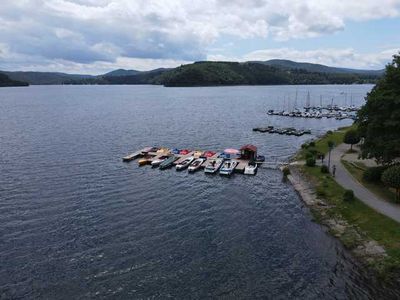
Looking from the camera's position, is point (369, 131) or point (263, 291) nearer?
point (263, 291)

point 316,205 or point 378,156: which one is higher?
point 378,156

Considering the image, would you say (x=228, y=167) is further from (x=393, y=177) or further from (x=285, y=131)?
(x=285, y=131)

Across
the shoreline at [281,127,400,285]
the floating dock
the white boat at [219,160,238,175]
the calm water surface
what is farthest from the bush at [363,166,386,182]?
the floating dock

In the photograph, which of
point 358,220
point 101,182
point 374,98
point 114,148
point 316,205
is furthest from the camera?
point 114,148

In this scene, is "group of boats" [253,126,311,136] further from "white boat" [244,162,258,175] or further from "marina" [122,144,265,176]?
"white boat" [244,162,258,175]

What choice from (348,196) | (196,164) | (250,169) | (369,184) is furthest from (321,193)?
(196,164)

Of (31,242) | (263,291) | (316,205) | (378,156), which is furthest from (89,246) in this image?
(378,156)

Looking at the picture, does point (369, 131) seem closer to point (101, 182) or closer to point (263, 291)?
point (263, 291)
